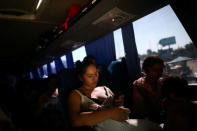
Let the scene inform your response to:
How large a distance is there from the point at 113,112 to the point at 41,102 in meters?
1.82

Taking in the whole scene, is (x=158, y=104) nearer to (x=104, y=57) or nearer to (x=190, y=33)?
(x=190, y=33)

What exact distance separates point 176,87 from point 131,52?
154 cm

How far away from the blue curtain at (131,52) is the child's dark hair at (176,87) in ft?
4.61

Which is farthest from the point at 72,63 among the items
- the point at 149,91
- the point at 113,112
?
the point at 113,112

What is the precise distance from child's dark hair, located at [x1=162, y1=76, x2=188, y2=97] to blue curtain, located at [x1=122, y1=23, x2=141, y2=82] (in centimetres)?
140

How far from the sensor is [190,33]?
1.35m

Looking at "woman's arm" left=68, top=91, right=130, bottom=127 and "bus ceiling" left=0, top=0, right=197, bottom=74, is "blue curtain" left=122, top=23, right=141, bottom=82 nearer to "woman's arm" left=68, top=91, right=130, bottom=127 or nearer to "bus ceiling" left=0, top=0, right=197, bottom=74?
"bus ceiling" left=0, top=0, right=197, bottom=74

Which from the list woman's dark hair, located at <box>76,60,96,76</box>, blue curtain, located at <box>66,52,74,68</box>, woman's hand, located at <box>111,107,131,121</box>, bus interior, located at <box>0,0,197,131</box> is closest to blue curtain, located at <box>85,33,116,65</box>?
bus interior, located at <box>0,0,197,131</box>

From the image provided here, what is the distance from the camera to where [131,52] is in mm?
2977

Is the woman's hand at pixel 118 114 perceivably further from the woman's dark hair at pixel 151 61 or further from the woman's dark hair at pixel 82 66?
the woman's dark hair at pixel 151 61

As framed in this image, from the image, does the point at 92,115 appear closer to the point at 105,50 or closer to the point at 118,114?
the point at 118,114

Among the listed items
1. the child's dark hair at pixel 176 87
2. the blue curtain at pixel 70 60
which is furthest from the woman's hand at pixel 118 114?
the blue curtain at pixel 70 60

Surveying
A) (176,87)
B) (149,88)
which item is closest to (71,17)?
(149,88)

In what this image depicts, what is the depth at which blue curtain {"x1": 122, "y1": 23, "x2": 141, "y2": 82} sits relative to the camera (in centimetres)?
294
